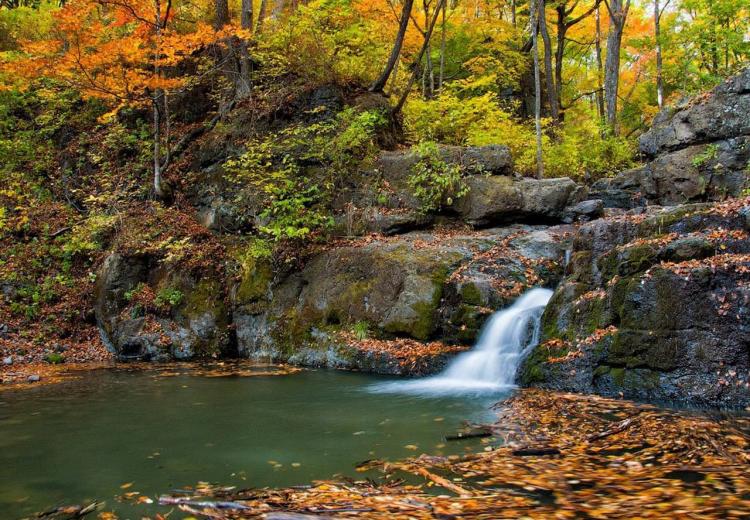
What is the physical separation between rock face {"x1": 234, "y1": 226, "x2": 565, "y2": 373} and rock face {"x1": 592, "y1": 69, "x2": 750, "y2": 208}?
9.59ft

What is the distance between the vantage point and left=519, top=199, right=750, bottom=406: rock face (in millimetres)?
6359

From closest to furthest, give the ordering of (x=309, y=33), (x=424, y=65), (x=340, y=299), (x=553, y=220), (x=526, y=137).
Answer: (x=340, y=299) < (x=553, y=220) < (x=309, y=33) < (x=526, y=137) < (x=424, y=65)

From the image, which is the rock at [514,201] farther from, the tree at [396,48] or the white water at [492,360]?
the tree at [396,48]

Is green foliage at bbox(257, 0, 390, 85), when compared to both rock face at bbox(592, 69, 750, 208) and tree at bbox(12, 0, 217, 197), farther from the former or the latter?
rock face at bbox(592, 69, 750, 208)

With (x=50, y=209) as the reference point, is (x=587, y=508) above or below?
below

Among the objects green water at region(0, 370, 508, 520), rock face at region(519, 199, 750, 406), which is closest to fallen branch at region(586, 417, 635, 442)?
green water at region(0, 370, 508, 520)

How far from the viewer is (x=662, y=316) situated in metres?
6.82

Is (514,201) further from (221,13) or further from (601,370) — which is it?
(221,13)

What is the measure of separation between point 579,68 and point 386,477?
1058 inches

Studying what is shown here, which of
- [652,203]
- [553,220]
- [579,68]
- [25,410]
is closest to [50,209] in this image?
[25,410]

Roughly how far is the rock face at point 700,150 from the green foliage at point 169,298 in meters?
11.3

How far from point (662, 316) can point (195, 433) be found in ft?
20.0

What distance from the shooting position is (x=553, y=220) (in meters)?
12.3

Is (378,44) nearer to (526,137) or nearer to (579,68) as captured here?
(526,137)
